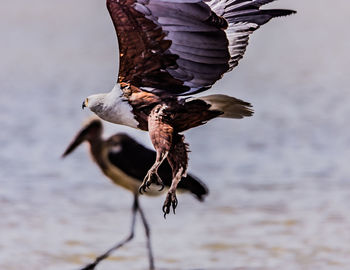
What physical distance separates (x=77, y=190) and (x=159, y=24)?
579 cm

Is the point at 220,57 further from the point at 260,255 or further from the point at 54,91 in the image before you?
the point at 54,91

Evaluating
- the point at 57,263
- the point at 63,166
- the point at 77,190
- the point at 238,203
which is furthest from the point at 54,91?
the point at 57,263

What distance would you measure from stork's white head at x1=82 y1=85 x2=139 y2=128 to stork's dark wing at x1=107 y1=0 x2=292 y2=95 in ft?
0.46

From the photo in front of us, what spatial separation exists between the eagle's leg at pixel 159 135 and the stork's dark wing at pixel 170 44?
0.51 feet

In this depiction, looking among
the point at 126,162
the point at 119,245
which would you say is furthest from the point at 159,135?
the point at 126,162

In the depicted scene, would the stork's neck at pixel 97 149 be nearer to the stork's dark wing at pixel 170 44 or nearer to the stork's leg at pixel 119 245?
the stork's leg at pixel 119 245

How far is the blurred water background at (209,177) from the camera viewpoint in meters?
8.09

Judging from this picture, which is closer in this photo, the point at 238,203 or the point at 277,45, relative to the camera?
the point at 238,203

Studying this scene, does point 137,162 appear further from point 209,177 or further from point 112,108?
point 112,108

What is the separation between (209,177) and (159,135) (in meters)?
6.21

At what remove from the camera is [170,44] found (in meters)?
4.34

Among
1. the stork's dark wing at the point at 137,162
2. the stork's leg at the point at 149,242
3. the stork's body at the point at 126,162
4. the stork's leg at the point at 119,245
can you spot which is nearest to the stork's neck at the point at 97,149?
the stork's body at the point at 126,162

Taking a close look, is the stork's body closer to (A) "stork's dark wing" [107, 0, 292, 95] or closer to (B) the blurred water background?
(B) the blurred water background

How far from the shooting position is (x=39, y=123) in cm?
1234
